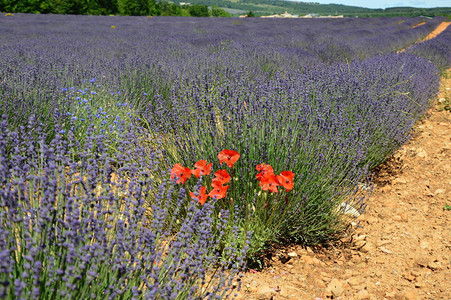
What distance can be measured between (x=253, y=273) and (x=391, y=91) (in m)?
3.14

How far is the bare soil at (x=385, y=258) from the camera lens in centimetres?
201

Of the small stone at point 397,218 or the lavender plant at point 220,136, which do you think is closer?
the lavender plant at point 220,136

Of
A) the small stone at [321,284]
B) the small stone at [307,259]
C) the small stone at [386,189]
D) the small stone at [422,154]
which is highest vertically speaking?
the small stone at [422,154]

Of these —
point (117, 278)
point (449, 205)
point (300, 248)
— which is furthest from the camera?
point (449, 205)

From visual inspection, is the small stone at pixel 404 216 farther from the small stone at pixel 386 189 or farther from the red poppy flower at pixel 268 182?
the red poppy flower at pixel 268 182

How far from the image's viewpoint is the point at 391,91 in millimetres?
4234

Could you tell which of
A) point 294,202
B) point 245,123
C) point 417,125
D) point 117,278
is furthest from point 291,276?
point 417,125

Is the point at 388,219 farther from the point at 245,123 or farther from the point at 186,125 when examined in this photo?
the point at 186,125

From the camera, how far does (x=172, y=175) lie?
201cm

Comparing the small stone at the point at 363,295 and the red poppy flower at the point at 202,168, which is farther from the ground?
the red poppy flower at the point at 202,168

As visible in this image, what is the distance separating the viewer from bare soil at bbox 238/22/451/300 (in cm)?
201

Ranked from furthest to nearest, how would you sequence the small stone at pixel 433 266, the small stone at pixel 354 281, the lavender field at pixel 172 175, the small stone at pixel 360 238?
the small stone at pixel 360 238
the small stone at pixel 433 266
the small stone at pixel 354 281
the lavender field at pixel 172 175

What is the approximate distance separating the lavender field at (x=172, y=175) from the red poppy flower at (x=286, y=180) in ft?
0.04

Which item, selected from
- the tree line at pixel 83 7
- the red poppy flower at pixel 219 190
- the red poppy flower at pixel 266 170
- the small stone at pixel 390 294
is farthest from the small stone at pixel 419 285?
the tree line at pixel 83 7
